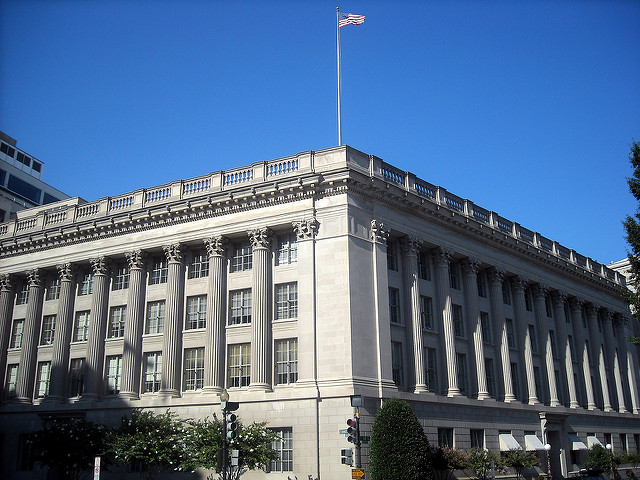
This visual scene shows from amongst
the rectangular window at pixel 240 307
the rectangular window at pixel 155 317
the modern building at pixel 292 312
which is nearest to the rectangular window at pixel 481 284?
the modern building at pixel 292 312

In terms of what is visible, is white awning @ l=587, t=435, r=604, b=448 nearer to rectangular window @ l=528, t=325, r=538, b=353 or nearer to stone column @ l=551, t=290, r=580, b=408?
stone column @ l=551, t=290, r=580, b=408

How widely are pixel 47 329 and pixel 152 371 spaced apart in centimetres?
1114

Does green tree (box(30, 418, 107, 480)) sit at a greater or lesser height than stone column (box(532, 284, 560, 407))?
lesser

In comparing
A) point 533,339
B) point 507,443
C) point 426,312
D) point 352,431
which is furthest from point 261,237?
point 533,339

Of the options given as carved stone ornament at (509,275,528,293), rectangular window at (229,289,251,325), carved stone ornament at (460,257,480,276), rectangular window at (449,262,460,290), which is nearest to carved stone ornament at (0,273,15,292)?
rectangular window at (229,289,251,325)

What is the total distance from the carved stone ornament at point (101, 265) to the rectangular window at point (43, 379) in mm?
7927

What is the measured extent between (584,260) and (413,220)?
3000 centimetres

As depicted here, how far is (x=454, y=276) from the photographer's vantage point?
49.0 meters

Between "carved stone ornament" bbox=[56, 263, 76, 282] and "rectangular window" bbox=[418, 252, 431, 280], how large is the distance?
25.1m

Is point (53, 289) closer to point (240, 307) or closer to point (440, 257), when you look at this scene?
point (240, 307)

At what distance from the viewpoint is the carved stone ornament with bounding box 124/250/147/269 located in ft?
152

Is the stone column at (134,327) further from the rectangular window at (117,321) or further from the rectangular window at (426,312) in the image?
the rectangular window at (426,312)

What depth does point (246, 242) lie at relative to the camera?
4394cm

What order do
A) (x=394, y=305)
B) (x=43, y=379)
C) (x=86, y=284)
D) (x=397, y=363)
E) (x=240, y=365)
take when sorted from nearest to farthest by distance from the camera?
1. (x=397, y=363)
2. (x=240, y=365)
3. (x=394, y=305)
4. (x=43, y=379)
5. (x=86, y=284)
